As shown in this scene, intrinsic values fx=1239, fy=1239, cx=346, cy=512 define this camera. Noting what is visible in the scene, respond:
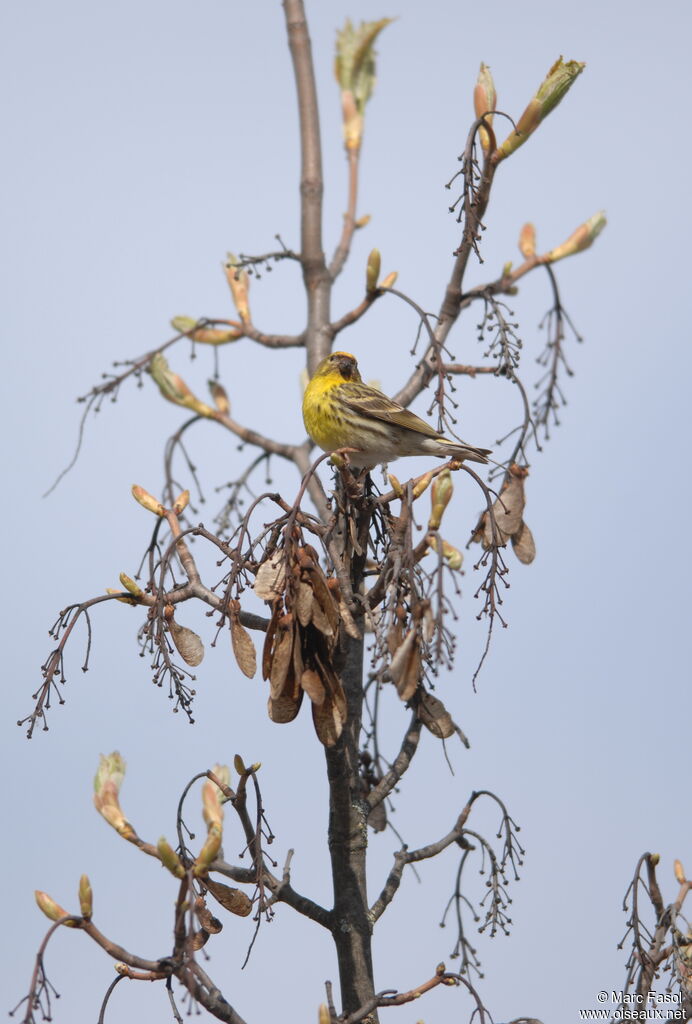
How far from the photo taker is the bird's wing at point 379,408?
19.4ft

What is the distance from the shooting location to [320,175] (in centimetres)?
709

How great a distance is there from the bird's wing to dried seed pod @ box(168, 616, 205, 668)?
199cm

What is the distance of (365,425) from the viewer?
6059 millimetres

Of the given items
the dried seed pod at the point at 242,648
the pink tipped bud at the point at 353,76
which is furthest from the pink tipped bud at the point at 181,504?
the pink tipped bud at the point at 353,76

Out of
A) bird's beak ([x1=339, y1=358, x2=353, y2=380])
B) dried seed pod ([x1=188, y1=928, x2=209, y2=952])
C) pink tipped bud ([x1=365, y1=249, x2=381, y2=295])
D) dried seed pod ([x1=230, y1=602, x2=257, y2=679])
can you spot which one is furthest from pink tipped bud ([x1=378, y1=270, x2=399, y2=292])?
dried seed pod ([x1=188, y1=928, x2=209, y2=952])

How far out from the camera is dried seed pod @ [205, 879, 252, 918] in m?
3.84

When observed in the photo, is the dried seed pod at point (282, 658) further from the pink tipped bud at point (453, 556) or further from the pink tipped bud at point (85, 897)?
the pink tipped bud at point (453, 556)

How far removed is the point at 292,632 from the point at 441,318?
226cm

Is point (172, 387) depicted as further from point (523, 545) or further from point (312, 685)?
point (312, 685)

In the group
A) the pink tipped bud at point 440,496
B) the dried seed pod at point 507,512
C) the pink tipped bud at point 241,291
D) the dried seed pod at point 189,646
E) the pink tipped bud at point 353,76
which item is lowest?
the dried seed pod at point 189,646

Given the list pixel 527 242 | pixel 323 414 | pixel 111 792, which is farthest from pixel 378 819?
pixel 527 242

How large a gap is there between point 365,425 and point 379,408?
11cm

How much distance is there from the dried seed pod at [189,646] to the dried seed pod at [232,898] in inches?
29.0

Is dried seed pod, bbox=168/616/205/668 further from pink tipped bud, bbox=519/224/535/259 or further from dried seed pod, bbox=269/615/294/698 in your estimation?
pink tipped bud, bbox=519/224/535/259
